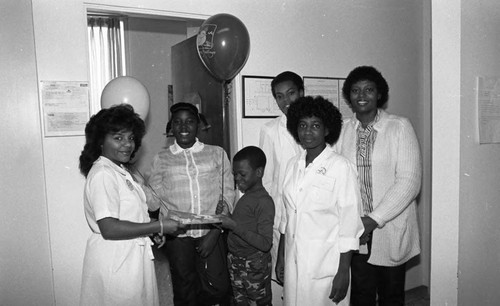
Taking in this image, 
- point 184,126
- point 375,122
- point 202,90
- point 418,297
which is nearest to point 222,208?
point 184,126

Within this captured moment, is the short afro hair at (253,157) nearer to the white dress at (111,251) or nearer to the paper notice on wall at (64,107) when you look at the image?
the white dress at (111,251)

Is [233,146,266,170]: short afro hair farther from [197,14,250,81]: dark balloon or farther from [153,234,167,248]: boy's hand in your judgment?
[153,234,167,248]: boy's hand

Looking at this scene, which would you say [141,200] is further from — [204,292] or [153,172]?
[204,292]

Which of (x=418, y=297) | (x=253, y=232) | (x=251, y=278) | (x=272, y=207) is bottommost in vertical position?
(x=418, y=297)

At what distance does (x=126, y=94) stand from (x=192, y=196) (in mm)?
752

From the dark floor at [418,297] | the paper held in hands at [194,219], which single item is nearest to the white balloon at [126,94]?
the paper held in hands at [194,219]

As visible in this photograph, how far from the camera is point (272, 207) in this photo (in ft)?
8.15

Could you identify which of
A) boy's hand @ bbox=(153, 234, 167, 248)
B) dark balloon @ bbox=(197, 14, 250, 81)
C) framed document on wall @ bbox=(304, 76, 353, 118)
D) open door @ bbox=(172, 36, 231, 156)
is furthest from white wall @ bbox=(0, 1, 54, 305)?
framed document on wall @ bbox=(304, 76, 353, 118)

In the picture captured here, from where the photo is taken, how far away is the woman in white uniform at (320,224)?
1938mm

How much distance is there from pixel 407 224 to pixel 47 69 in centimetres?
230

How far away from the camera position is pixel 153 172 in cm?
271

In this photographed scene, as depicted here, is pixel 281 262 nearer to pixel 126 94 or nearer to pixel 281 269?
pixel 281 269

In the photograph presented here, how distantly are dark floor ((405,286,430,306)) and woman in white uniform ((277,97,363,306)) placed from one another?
191cm

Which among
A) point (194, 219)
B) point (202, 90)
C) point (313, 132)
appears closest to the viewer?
point (313, 132)
